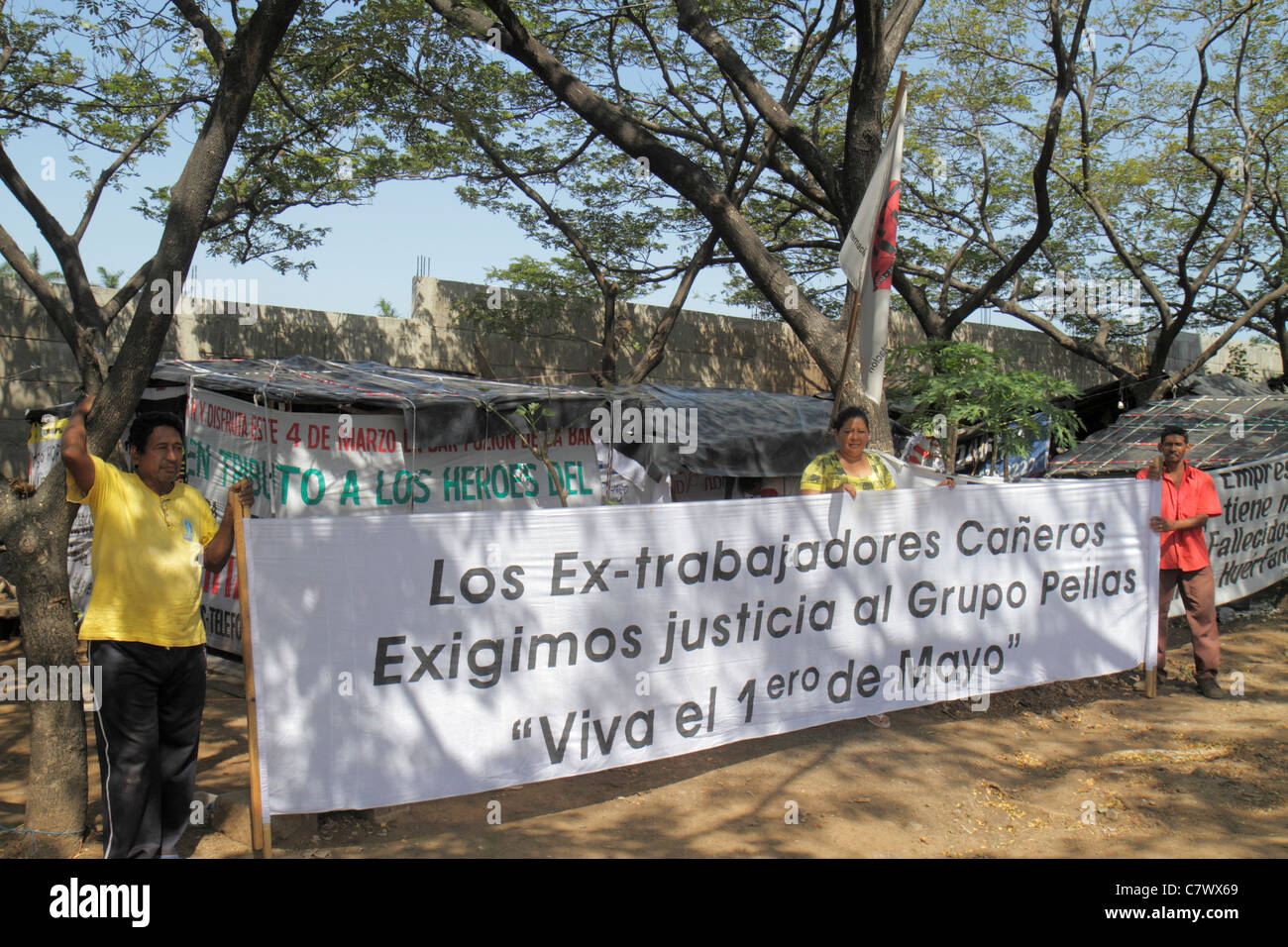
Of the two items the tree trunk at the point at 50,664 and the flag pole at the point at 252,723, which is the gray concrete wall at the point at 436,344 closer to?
the tree trunk at the point at 50,664

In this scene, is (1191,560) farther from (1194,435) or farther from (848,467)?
(1194,435)

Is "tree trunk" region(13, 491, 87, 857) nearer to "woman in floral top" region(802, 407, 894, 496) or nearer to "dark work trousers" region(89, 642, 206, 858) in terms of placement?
"dark work trousers" region(89, 642, 206, 858)

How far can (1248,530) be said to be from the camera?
920cm

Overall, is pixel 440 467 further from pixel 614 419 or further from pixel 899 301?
pixel 899 301

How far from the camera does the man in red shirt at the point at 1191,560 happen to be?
6.95 m

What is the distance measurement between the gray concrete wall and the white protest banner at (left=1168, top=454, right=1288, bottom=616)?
27.9ft

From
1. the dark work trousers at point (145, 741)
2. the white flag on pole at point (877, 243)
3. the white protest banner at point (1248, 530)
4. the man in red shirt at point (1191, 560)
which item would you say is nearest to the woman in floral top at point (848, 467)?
the white flag on pole at point (877, 243)

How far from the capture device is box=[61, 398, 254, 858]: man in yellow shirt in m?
3.78

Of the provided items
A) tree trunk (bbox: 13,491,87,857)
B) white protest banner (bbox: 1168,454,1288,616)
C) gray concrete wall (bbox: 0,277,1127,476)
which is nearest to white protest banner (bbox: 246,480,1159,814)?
tree trunk (bbox: 13,491,87,857)

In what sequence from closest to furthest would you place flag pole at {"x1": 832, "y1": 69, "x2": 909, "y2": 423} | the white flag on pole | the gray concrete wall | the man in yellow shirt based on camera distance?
the man in yellow shirt, flag pole at {"x1": 832, "y1": 69, "x2": 909, "y2": 423}, the white flag on pole, the gray concrete wall

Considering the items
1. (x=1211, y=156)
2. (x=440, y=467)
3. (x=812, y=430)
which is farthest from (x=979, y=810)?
(x=1211, y=156)

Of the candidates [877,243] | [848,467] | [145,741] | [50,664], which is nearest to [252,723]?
[145,741]

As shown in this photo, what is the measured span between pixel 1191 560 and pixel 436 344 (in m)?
10.3

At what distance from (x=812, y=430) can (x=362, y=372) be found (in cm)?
490
